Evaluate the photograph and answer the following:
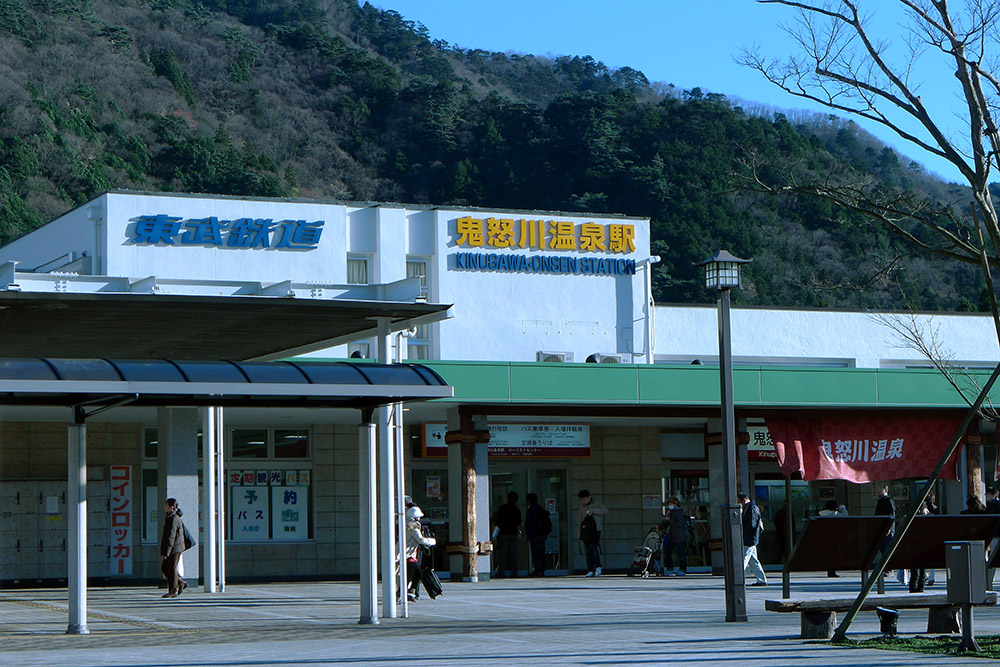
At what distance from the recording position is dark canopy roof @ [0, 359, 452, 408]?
13094 mm

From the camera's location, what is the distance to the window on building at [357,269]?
32.1m

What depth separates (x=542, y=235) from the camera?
33250 mm

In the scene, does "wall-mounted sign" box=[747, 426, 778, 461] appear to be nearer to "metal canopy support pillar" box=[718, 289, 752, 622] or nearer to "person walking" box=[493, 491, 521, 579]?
"person walking" box=[493, 491, 521, 579]

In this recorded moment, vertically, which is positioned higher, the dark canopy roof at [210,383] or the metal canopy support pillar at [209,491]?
the dark canopy roof at [210,383]

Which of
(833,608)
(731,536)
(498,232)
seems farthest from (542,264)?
(833,608)

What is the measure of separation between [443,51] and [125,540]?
104784 mm

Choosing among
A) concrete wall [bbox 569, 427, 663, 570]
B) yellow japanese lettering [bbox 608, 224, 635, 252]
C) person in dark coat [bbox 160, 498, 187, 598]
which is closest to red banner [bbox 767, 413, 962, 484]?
concrete wall [bbox 569, 427, 663, 570]

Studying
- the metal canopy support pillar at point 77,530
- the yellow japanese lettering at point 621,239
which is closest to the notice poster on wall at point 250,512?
the yellow japanese lettering at point 621,239

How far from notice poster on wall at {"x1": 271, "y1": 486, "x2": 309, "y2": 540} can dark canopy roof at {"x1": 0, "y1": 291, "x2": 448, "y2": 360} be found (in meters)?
9.30

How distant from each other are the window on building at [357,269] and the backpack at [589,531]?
809 centimetres

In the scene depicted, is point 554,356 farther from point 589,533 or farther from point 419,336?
point 589,533

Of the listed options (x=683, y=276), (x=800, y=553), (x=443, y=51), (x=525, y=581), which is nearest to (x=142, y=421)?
(x=525, y=581)

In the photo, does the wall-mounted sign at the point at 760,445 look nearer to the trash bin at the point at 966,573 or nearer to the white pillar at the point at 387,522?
the white pillar at the point at 387,522

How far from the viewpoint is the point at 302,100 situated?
→ 10362cm
